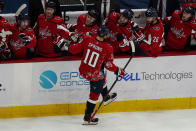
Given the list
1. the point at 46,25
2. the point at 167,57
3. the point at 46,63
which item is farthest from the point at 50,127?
the point at 167,57

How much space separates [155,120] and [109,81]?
78cm

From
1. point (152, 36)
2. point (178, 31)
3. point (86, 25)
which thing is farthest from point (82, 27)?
point (178, 31)

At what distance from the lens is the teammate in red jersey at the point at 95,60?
4598mm

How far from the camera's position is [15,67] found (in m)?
4.94

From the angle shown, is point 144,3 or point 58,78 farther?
point 144,3

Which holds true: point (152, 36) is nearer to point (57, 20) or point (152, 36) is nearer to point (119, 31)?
point (119, 31)

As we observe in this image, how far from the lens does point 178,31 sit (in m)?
5.29

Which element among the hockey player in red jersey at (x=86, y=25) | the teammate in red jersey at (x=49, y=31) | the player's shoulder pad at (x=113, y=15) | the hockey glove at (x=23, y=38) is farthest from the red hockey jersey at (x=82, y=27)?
the hockey glove at (x=23, y=38)

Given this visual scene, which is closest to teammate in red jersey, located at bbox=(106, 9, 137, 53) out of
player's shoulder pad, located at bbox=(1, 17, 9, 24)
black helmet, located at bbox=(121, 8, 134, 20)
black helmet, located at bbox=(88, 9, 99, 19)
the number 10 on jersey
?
black helmet, located at bbox=(121, 8, 134, 20)

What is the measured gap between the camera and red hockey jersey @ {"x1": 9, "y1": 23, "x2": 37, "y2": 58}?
4.87 m

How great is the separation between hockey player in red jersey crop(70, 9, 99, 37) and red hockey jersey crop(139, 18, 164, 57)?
675 millimetres

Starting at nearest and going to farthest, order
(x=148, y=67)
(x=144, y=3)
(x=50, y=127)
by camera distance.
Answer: (x=50, y=127)
(x=148, y=67)
(x=144, y=3)

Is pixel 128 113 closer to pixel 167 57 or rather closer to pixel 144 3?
pixel 167 57

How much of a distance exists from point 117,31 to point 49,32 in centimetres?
88
